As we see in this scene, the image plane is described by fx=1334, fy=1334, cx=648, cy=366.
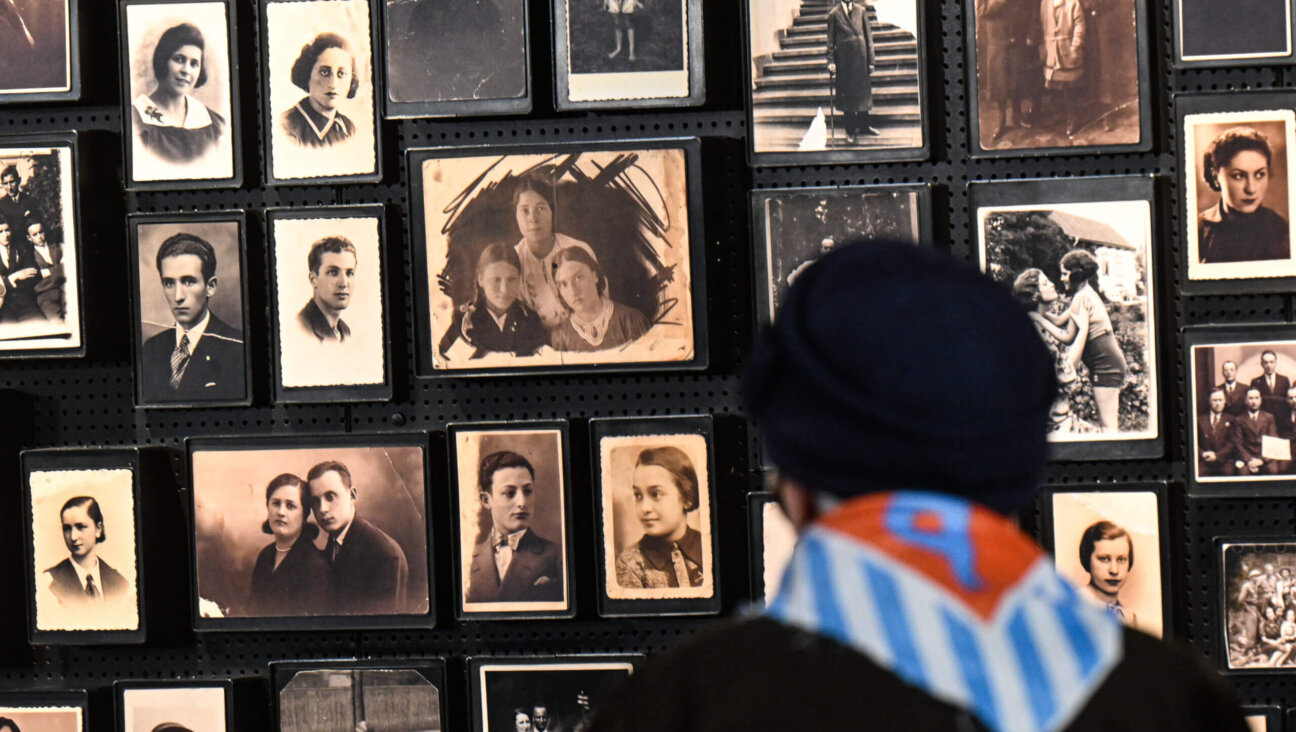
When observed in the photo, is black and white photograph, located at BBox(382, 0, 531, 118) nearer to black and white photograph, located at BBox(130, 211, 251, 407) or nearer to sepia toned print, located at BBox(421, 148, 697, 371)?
sepia toned print, located at BBox(421, 148, 697, 371)

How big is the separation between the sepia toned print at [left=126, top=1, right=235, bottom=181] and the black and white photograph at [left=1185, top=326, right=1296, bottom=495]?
196cm

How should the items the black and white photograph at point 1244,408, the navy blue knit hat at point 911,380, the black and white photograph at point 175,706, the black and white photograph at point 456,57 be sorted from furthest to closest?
the black and white photograph at point 175,706 < the black and white photograph at point 456,57 < the black and white photograph at point 1244,408 < the navy blue knit hat at point 911,380

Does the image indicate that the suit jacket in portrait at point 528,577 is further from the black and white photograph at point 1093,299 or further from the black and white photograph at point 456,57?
the black and white photograph at point 1093,299

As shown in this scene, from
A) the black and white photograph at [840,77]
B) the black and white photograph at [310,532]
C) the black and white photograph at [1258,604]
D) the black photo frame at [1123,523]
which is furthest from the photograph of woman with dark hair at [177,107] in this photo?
the black and white photograph at [1258,604]

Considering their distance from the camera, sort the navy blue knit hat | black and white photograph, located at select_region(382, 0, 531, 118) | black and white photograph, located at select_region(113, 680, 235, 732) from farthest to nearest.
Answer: black and white photograph, located at select_region(113, 680, 235, 732) < black and white photograph, located at select_region(382, 0, 531, 118) < the navy blue knit hat

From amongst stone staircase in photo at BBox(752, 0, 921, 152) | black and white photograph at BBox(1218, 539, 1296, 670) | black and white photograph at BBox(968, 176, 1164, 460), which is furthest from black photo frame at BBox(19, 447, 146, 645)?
black and white photograph at BBox(1218, 539, 1296, 670)

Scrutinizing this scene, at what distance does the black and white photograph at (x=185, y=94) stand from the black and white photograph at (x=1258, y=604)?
2.11m

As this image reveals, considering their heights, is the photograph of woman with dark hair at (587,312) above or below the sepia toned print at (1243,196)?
below

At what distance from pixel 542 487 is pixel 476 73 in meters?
0.83

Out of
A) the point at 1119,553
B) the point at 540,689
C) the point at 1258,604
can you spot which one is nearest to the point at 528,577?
the point at 540,689

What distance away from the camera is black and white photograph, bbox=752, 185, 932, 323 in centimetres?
256

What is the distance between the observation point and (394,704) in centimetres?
268

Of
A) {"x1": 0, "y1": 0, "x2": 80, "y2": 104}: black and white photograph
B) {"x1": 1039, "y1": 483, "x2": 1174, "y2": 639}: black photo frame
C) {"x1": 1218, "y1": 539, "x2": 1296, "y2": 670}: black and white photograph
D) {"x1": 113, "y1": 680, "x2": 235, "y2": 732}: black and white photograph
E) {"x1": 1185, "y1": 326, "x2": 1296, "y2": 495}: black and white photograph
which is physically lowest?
{"x1": 113, "y1": 680, "x2": 235, "y2": 732}: black and white photograph

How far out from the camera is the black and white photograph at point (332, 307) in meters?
2.67
